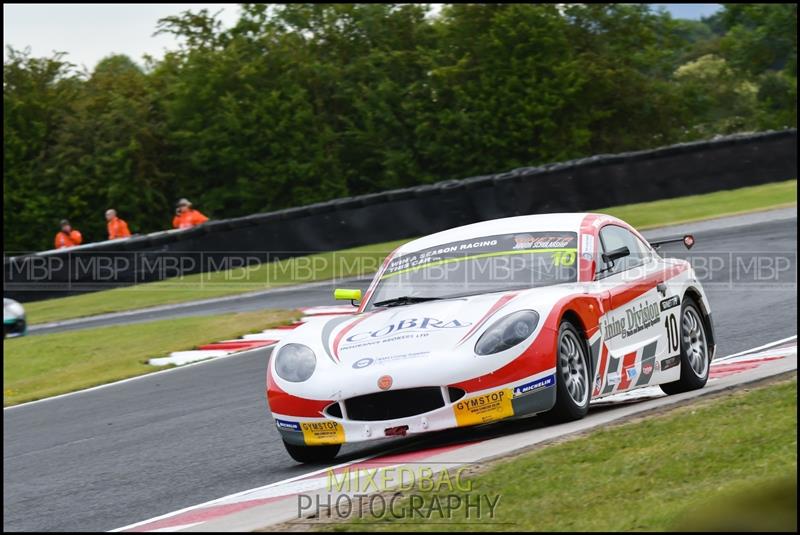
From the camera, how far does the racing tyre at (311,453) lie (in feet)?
24.1

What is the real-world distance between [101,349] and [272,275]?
21.9 feet

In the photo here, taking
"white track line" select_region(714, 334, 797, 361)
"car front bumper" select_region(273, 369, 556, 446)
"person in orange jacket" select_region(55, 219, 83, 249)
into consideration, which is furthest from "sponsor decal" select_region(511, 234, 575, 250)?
"person in orange jacket" select_region(55, 219, 83, 249)

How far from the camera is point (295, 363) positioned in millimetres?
7414

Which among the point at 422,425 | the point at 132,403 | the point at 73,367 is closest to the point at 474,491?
the point at 422,425

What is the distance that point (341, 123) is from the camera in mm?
43344

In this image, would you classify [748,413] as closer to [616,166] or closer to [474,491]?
[474,491]

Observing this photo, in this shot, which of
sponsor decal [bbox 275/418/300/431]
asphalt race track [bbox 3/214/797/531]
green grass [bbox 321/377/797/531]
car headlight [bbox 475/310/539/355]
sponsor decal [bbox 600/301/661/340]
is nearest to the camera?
green grass [bbox 321/377/797/531]

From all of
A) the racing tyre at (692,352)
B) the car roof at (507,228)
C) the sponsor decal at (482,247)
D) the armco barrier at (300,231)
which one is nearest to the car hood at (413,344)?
the sponsor decal at (482,247)

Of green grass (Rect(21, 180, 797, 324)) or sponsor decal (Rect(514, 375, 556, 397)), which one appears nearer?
sponsor decal (Rect(514, 375, 556, 397))

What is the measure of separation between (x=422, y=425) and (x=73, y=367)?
806 cm

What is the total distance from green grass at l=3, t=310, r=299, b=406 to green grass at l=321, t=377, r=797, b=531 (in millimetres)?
7537

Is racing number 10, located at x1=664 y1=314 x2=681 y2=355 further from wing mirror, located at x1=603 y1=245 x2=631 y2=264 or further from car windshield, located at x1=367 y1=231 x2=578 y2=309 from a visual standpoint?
car windshield, located at x1=367 y1=231 x2=578 y2=309

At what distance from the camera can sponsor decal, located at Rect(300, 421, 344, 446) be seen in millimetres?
7078

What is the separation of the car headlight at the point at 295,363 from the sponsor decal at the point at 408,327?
25 centimetres
